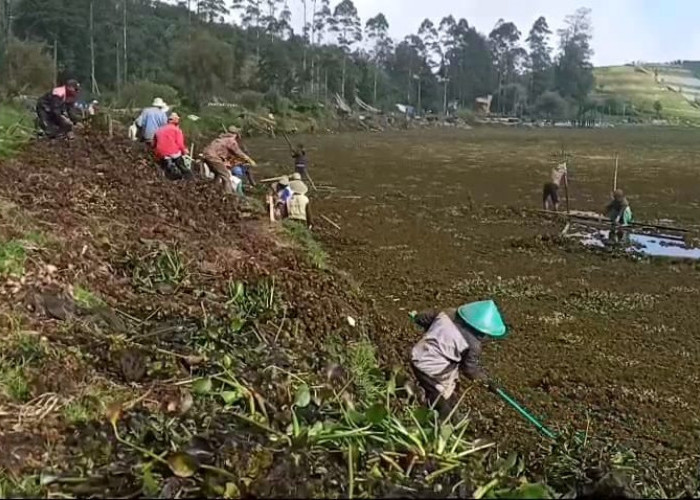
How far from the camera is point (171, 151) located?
12.3 metres

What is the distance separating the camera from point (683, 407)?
6973mm

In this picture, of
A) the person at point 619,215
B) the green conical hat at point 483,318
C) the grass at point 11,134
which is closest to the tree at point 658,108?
the person at point 619,215

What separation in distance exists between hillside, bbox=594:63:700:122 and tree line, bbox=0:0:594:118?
33.7 ft

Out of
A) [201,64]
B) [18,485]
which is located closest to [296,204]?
[18,485]

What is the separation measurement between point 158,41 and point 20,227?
59749mm

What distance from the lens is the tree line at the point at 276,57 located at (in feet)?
164

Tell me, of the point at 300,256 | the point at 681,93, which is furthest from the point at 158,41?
the point at 681,93

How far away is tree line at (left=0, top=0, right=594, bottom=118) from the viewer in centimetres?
5000

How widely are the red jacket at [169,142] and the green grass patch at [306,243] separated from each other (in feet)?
6.66

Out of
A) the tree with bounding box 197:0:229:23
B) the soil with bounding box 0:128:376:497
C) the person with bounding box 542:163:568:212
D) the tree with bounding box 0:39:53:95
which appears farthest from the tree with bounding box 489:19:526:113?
the soil with bounding box 0:128:376:497

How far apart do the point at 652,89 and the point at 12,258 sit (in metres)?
135

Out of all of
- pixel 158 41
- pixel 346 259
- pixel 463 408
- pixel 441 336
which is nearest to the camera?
pixel 441 336

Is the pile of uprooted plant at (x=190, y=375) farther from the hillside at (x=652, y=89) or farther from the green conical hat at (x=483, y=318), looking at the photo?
the hillside at (x=652, y=89)

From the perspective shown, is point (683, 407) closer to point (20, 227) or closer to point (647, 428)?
point (647, 428)
